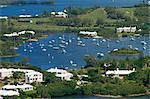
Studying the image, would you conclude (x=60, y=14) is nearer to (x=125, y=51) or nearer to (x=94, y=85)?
(x=125, y=51)

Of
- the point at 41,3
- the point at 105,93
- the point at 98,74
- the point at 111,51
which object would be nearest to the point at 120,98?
the point at 105,93

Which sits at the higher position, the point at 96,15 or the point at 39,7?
the point at 96,15

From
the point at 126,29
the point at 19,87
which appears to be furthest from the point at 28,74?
the point at 126,29

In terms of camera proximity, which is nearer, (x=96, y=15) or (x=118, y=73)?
(x=118, y=73)

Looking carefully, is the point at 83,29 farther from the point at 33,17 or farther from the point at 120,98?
the point at 120,98

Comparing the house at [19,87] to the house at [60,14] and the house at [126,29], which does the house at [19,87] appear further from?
the house at [60,14]

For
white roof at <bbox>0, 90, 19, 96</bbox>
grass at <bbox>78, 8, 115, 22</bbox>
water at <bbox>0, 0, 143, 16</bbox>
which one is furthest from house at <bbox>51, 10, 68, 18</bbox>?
white roof at <bbox>0, 90, 19, 96</bbox>
